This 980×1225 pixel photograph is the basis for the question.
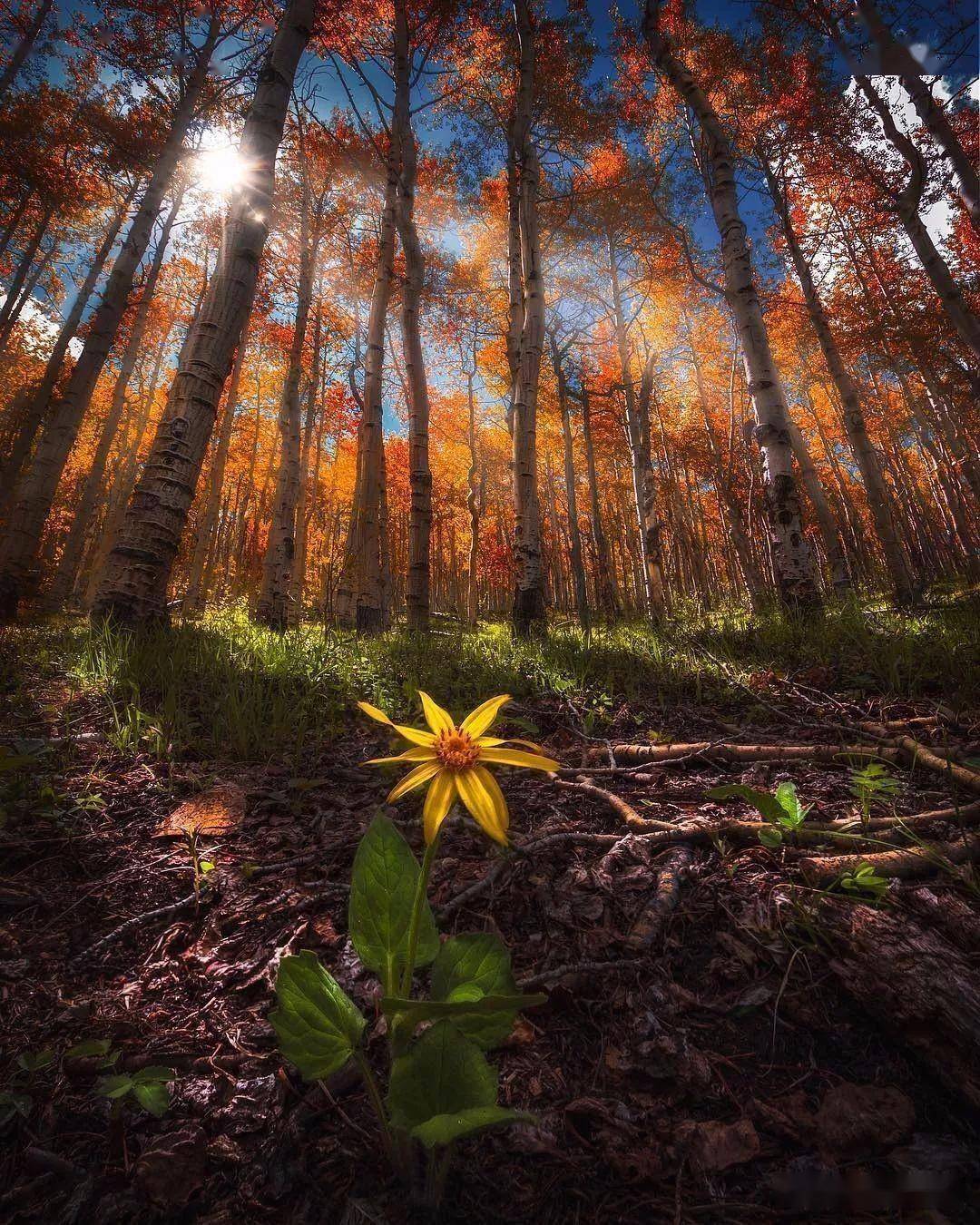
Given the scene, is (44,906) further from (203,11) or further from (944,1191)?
(203,11)

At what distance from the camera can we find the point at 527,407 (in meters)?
6.17

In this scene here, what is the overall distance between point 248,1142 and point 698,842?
122 centimetres

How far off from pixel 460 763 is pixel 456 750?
0.08ft

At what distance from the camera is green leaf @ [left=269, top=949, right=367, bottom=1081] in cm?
66

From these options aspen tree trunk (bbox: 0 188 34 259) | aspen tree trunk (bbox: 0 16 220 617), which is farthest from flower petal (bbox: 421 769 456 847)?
aspen tree trunk (bbox: 0 188 34 259)

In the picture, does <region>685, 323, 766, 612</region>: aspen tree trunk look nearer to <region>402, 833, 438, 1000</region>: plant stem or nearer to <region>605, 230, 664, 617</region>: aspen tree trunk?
<region>605, 230, 664, 617</region>: aspen tree trunk

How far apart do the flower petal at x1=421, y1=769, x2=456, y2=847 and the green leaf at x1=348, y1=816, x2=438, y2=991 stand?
8 centimetres

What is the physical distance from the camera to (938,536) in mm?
14234

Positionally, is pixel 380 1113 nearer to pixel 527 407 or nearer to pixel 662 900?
pixel 662 900

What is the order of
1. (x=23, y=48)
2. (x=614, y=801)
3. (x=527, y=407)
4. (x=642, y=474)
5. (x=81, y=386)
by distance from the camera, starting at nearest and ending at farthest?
(x=614, y=801)
(x=527, y=407)
(x=81, y=386)
(x=23, y=48)
(x=642, y=474)

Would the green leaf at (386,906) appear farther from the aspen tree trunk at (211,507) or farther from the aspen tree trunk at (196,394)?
the aspen tree trunk at (211,507)

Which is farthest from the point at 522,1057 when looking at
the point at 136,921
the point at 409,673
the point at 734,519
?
the point at 734,519

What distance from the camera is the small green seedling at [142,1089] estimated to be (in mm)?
739

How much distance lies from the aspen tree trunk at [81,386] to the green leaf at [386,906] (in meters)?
6.88
